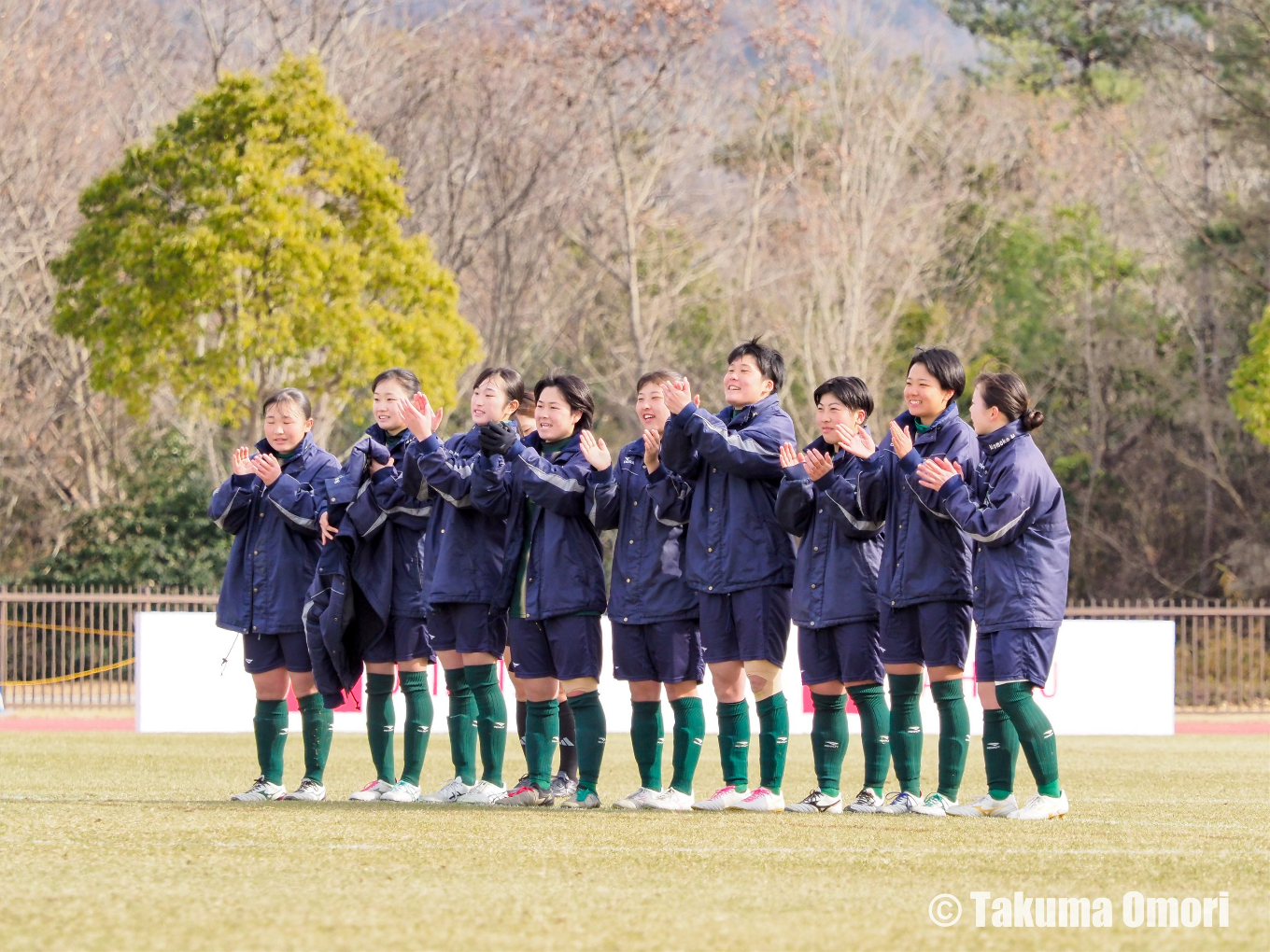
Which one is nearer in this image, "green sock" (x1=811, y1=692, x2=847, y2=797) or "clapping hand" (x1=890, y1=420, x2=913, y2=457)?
"clapping hand" (x1=890, y1=420, x2=913, y2=457)

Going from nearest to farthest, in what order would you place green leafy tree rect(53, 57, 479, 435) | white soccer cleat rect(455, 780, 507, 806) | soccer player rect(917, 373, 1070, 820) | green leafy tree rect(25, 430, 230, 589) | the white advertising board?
soccer player rect(917, 373, 1070, 820), white soccer cleat rect(455, 780, 507, 806), the white advertising board, green leafy tree rect(53, 57, 479, 435), green leafy tree rect(25, 430, 230, 589)

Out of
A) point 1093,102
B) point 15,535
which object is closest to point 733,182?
point 1093,102

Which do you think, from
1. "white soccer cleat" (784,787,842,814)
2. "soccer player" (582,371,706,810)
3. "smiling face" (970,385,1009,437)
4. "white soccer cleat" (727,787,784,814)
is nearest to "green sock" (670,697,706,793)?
"soccer player" (582,371,706,810)

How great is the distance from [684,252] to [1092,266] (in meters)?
8.03

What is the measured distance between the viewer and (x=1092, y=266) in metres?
33.8

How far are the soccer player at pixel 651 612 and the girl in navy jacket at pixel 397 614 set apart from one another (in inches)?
37.9

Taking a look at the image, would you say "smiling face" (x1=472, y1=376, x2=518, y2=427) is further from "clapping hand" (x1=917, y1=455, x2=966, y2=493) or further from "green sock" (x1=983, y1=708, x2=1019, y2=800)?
"green sock" (x1=983, y1=708, x2=1019, y2=800)

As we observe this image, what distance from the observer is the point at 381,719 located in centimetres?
842

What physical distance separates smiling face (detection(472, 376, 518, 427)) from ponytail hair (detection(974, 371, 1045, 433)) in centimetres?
226

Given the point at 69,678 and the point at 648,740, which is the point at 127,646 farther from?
the point at 648,740

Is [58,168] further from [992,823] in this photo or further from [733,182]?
[992,823]

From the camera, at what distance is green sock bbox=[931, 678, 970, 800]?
7.64 m

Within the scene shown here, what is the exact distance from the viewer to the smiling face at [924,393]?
7.77 metres

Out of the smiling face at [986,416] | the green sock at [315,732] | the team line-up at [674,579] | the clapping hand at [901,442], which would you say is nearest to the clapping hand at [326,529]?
the team line-up at [674,579]
